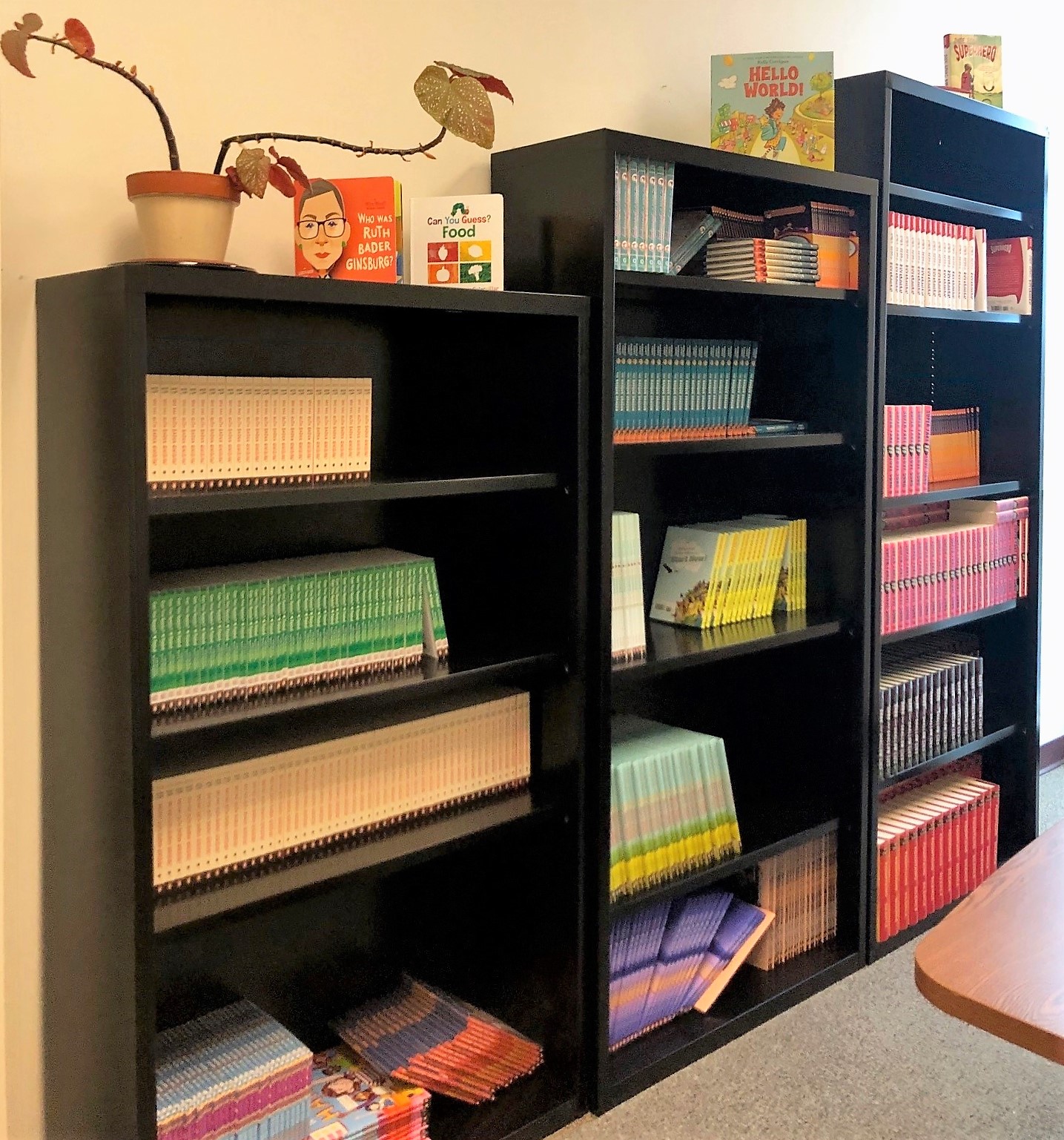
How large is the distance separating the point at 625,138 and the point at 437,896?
1.43 m

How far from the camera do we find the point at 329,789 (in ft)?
6.27

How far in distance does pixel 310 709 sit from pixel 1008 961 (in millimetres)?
981

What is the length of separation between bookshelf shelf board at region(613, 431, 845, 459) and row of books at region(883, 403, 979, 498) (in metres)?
0.21

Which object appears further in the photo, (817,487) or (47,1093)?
(817,487)

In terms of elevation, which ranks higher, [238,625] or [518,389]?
[518,389]

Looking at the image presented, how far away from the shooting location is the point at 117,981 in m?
1.66

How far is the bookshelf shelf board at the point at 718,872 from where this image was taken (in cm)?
226

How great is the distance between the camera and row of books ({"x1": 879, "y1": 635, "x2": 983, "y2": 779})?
9.44 ft

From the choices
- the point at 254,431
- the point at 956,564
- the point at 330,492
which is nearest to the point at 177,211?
the point at 254,431

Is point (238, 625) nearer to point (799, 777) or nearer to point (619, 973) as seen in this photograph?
point (619, 973)

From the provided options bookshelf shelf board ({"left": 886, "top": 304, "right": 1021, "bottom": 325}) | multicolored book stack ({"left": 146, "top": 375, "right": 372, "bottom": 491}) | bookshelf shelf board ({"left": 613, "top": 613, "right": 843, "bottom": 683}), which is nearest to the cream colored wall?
multicolored book stack ({"left": 146, "top": 375, "right": 372, "bottom": 491})

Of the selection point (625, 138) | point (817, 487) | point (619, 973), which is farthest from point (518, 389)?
point (619, 973)

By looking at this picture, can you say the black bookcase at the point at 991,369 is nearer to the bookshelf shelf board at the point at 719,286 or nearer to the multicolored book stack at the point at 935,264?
the multicolored book stack at the point at 935,264

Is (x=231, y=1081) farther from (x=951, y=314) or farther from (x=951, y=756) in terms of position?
(x=951, y=314)
